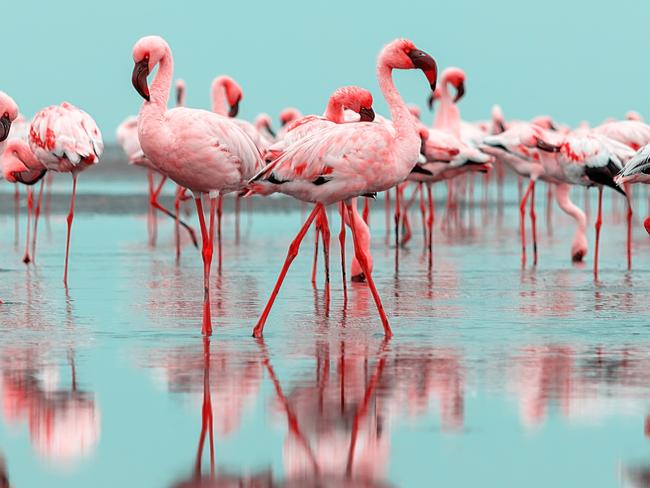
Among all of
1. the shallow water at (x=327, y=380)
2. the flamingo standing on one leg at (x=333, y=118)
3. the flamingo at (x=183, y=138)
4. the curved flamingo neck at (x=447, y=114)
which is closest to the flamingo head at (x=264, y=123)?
the curved flamingo neck at (x=447, y=114)

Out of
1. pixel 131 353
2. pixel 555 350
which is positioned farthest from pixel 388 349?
pixel 131 353

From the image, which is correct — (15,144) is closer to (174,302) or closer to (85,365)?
(174,302)

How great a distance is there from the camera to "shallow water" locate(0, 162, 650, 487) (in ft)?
17.0

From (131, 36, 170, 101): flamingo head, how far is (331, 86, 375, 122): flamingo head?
1.58 metres

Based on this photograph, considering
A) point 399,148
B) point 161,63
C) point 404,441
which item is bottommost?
point 404,441

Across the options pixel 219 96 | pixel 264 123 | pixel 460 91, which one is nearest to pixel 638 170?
pixel 219 96

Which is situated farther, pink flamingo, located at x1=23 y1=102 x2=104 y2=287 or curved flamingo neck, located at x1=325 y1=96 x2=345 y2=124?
pink flamingo, located at x1=23 y1=102 x2=104 y2=287

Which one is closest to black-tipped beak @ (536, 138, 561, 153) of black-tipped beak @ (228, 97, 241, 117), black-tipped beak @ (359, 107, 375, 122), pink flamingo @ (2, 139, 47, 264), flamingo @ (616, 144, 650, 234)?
flamingo @ (616, 144, 650, 234)

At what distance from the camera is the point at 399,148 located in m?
8.30

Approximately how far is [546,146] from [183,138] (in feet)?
20.2

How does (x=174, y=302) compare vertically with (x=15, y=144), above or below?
below

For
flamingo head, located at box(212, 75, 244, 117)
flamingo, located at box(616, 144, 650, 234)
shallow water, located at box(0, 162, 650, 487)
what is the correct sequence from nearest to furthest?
shallow water, located at box(0, 162, 650, 487) < flamingo, located at box(616, 144, 650, 234) < flamingo head, located at box(212, 75, 244, 117)

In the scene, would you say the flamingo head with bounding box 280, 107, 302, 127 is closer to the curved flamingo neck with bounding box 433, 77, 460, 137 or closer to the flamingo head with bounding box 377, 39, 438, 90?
the curved flamingo neck with bounding box 433, 77, 460, 137

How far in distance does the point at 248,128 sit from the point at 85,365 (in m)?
6.78
